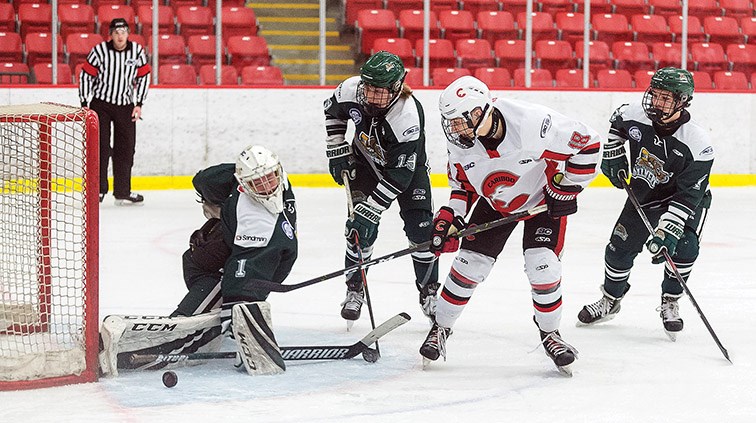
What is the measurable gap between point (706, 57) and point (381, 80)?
21.3 ft

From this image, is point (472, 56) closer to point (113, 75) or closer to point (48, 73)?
point (113, 75)

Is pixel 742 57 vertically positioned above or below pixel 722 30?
below

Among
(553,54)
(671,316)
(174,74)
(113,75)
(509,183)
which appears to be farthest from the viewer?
(553,54)

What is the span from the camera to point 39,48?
818cm

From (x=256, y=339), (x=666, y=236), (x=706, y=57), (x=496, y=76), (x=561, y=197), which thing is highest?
(x=706, y=57)

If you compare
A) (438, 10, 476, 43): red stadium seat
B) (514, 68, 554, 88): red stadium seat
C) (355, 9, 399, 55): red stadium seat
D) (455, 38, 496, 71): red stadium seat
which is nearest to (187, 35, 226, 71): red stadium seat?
(355, 9, 399, 55): red stadium seat

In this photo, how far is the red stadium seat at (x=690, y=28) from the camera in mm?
9352

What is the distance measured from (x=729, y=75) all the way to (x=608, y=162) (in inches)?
232

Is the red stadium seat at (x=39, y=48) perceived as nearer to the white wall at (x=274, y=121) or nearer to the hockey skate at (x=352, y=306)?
the white wall at (x=274, y=121)

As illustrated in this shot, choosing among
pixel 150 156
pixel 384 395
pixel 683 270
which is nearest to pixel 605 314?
pixel 683 270

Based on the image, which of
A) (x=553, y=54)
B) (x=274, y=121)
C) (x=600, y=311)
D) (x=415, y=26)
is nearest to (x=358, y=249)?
(x=600, y=311)

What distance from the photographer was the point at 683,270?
13.0ft

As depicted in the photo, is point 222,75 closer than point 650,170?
No

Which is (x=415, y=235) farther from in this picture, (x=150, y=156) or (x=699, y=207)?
A: (x=150, y=156)
